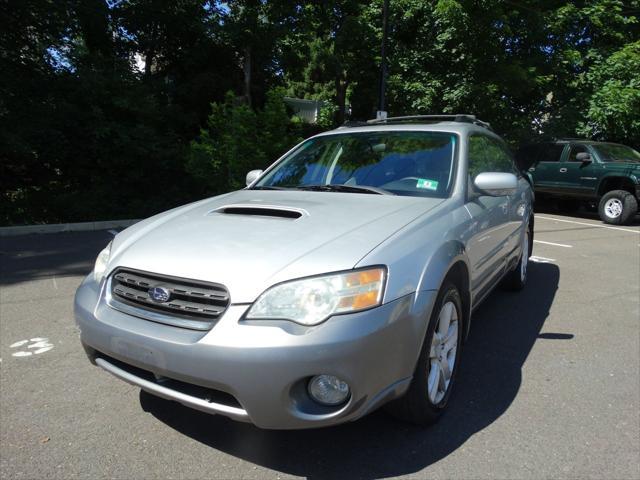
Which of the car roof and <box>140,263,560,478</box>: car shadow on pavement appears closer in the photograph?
<box>140,263,560,478</box>: car shadow on pavement

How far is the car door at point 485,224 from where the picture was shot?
3.15 metres

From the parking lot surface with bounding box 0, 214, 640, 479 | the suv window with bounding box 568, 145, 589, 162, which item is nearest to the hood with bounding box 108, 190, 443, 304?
the parking lot surface with bounding box 0, 214, 640, 479

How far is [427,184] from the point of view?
3.17 metres

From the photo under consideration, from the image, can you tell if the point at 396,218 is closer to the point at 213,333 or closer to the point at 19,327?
the point at 213,333

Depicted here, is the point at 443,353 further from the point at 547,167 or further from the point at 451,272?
Result: the point at 547,167

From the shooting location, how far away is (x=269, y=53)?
14289 mm

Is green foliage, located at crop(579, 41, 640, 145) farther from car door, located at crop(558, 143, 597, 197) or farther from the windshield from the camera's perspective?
the windshield

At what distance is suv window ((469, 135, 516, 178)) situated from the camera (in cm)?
352

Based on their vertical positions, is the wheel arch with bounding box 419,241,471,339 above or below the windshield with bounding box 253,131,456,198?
below

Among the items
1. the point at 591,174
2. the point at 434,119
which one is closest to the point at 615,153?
the point at 591,174

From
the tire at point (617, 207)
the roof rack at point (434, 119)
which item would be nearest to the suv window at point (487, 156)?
the roof rack at point (434, 119)

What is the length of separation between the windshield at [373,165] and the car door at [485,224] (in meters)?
0.21

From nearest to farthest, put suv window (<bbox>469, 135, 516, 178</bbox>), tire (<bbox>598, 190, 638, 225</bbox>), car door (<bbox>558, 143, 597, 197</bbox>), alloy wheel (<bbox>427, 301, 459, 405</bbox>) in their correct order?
1. alloy wheel (<bbox>427, 301, 459, 405</bbox>)
2. suv window (<bbox>469, 135, 516, 178</bbox>)
3. tire (<bbox>598, 190, 638, 225</bbox>)
4. car door (<bbox>558, 143, 597, 197</bbox>)

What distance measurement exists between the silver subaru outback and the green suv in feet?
31.8
